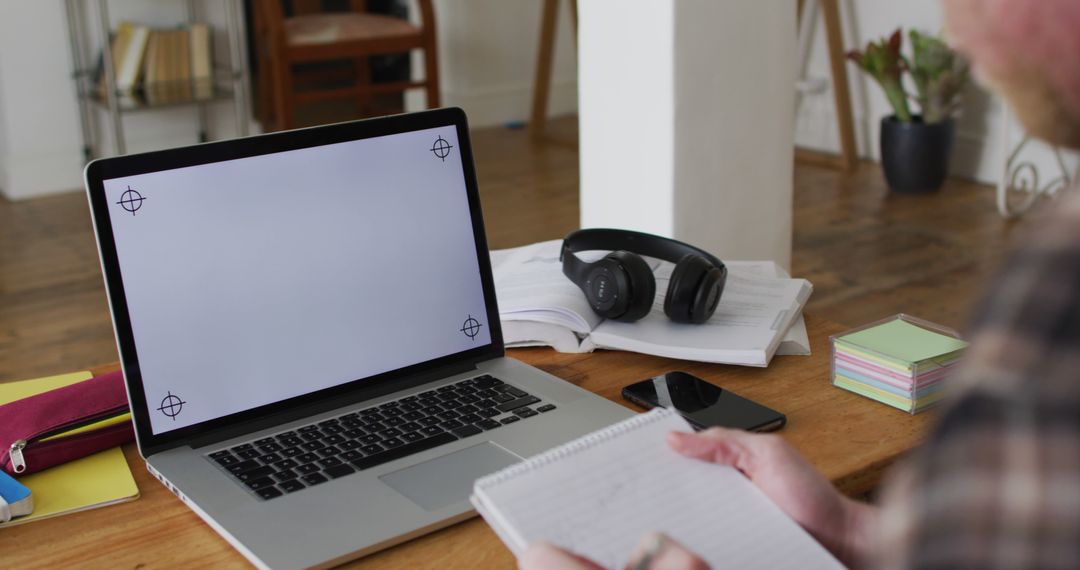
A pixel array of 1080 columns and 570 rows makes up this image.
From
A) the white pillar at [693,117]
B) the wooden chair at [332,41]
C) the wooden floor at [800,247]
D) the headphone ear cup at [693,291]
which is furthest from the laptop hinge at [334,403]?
the wooden chair at [332,41]

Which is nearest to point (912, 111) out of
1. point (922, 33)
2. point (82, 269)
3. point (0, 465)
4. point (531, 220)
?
point (922, 33)

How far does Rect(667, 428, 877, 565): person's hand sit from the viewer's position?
76 centimetres

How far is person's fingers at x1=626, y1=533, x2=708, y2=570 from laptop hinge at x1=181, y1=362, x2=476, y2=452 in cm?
44

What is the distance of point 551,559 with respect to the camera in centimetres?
65

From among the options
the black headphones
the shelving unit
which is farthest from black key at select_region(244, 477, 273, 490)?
the shelving unit

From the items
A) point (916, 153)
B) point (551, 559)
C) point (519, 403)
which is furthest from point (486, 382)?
point (916, 153)

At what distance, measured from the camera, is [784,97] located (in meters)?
1.98

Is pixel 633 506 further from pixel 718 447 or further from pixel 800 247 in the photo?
pixel 800 247

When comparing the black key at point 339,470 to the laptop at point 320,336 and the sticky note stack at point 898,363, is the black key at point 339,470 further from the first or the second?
the sticky note stack at point 898,363

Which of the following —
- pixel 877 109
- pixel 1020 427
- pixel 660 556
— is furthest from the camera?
pixel 877 109

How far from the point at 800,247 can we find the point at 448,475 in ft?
8.24

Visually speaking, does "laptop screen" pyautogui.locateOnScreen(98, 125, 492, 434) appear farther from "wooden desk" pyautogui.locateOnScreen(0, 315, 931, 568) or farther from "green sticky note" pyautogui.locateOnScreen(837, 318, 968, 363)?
"green sticky note" pyautogui.locateOnScreen(837, 318, 968, 363)

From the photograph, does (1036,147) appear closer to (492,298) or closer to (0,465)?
(492,298)

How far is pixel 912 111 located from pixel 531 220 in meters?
1.49
